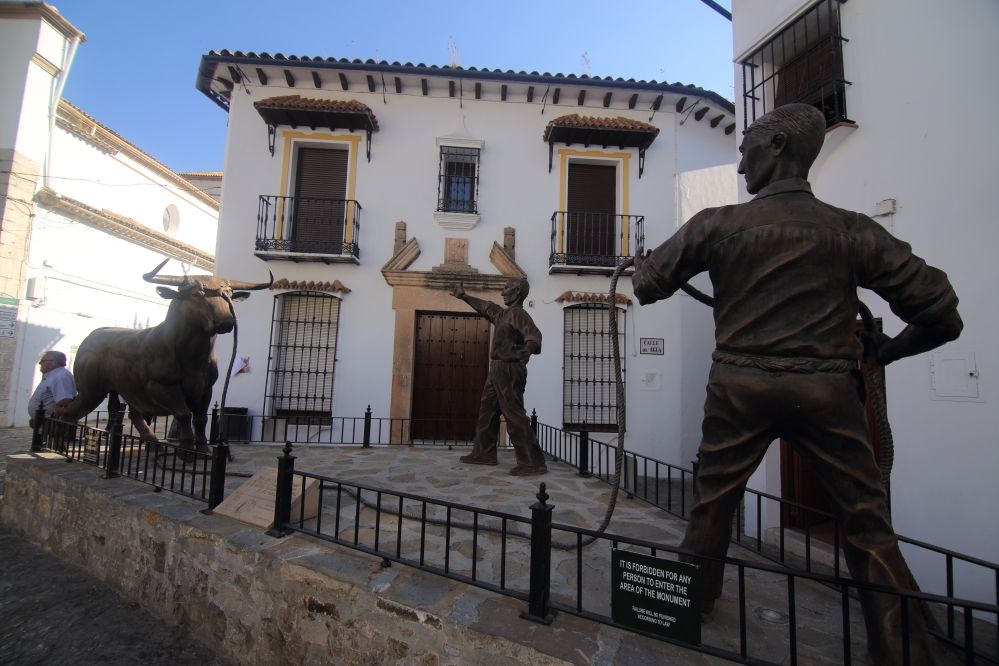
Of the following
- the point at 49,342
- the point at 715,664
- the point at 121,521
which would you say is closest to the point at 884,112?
the point at 715,664

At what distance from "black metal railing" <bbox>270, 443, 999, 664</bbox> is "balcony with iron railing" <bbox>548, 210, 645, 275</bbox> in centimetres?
571

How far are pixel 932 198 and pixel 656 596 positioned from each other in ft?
11.4

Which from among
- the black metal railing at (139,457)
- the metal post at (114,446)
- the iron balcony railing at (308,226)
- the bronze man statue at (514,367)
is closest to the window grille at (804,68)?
the bronze man statue at (514,367)

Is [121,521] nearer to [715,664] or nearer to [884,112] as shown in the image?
[715,664]

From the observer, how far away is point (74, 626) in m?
3.29

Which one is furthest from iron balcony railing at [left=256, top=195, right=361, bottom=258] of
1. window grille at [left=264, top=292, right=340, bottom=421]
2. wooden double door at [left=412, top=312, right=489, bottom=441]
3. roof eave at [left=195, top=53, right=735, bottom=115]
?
roof eave at [left=195, top=53, right=735, bottom=115]

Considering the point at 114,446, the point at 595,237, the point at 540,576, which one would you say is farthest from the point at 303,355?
the point at 540,576

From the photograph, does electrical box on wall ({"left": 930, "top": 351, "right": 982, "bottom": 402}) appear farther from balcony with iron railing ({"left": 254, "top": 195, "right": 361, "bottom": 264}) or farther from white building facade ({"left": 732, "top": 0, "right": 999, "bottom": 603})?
balcony with iron railing ({"left": 254, "top": 195, "right": 361, "bottom": 264})

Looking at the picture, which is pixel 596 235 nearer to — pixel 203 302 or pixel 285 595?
pixel 203 302

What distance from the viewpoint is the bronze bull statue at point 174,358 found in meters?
4.18

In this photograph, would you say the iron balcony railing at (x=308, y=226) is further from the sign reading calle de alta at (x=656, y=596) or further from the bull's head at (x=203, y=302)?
the sign reading calle de alta at (x=656, y=596)

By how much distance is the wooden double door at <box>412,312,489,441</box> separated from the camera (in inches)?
319

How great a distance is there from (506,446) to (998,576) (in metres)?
6.39

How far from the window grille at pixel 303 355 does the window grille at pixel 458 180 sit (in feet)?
8.63
